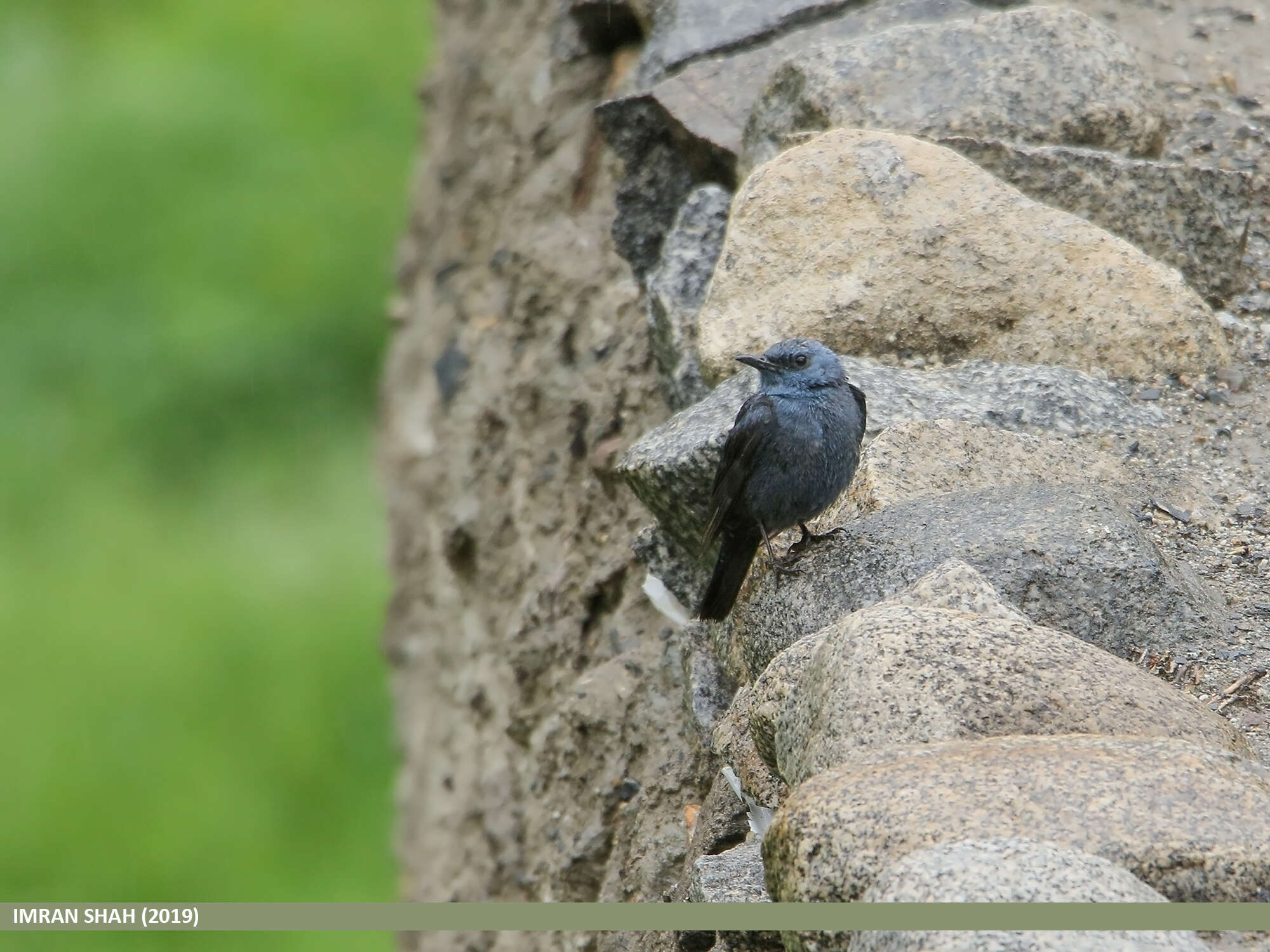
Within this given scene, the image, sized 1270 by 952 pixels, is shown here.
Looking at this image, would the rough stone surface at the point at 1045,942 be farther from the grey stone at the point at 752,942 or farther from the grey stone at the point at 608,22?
the grey stone at the point at 608,22

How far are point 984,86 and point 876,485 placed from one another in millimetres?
1545

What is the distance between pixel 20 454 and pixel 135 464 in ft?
2.79

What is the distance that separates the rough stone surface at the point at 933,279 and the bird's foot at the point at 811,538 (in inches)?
20.8

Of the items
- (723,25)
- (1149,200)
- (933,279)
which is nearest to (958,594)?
(933,279)

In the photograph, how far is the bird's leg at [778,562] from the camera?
366cm

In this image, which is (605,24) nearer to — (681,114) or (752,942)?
(681,114)

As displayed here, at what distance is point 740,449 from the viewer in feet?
12.6

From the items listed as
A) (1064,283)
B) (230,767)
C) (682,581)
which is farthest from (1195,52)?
(230,767)

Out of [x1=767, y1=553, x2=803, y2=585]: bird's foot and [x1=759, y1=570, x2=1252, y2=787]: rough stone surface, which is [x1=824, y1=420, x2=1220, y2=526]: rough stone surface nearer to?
[x1=767, y1=553, x2=803, y2=585]: bird's foot

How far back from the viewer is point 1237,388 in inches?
163

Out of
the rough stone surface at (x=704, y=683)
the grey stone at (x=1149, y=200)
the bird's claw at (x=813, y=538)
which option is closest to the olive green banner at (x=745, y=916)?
the rough stone surface at (x=704, y=683)

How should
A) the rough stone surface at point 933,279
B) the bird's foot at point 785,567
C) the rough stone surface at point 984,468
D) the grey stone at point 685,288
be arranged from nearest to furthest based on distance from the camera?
the bird's foot at point 785,567 → the rough stone surface at point 984,468 → the rough stone surface at point 933,279 → the grey stone at point 685,288

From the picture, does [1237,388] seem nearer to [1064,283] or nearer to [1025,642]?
[1064,283]

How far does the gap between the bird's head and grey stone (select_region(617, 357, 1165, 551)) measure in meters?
0.17
